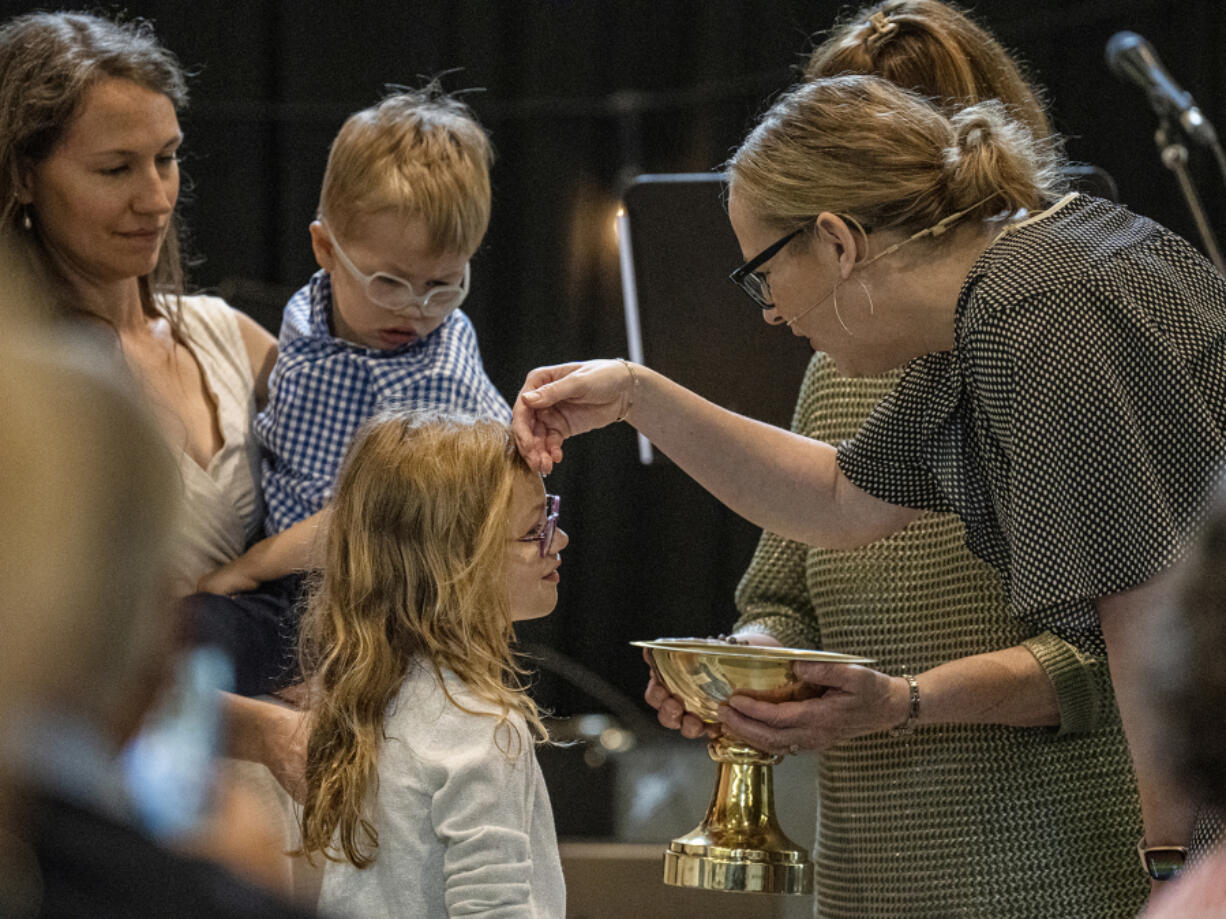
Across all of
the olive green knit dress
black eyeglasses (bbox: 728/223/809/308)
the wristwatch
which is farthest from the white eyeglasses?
the wristwatch

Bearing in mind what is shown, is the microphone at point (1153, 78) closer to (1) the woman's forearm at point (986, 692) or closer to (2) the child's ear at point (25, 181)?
(1) the woman's forearm at point (986, 692)

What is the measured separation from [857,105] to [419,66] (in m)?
3.36

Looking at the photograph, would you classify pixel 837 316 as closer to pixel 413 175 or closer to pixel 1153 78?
pixel 413 175

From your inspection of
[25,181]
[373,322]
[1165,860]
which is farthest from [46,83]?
[1165,860]

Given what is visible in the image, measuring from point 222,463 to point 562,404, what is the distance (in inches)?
22.9

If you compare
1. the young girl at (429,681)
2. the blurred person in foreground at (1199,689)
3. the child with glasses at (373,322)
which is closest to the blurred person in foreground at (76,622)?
the blurred person in foreground at (1199,689)

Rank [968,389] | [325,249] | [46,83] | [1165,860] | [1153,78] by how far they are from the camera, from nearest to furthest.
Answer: [1165,860] < [968,389] < [46,83] < [325,249] < [1153,78]

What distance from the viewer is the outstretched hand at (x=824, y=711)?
1.72m

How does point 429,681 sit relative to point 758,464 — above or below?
below

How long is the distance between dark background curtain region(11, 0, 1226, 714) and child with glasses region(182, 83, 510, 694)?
2.52 m

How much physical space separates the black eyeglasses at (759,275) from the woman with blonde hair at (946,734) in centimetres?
27

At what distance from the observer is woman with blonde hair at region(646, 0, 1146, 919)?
5.98ft

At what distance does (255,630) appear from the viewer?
2014 millimetres

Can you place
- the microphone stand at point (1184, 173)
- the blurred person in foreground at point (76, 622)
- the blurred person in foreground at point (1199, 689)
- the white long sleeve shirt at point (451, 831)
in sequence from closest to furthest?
the blurred person in foreground at point (76, 622) → the blurred person in foreground at point (1199, 689) → the white long sleeve shirt at point (451, 831) → the microphone stand at point (1184, 173)
